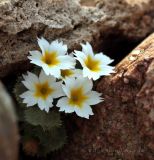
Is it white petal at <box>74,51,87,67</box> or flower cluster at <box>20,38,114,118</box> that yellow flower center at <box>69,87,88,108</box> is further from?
white petal at <box>74,51,87,67</box>

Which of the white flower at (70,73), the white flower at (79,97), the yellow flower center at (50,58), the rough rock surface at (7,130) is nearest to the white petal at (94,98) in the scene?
the white flower at (79,97)

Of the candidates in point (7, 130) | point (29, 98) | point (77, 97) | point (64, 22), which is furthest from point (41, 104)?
point (7, 130)

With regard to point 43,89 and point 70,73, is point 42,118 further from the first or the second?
point 70,73

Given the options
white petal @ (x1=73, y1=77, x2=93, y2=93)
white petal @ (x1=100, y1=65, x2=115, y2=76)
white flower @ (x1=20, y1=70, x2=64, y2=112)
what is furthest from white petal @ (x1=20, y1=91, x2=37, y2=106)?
white petal @ (x1=100, y1=65, x2=115, y2=76)

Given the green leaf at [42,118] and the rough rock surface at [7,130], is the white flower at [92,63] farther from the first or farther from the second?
the rough rock surface at [7,130]

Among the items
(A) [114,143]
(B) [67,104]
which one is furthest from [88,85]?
(A) [114,143]
